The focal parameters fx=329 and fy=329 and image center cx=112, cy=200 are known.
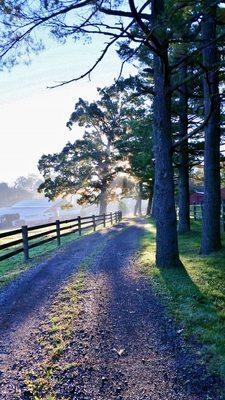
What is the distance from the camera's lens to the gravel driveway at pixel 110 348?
3535 mm

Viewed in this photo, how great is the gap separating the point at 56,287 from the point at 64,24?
5.95 meters

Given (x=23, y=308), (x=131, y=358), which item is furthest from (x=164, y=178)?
(x=131, y=358)

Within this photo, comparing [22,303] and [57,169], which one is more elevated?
[57,169]

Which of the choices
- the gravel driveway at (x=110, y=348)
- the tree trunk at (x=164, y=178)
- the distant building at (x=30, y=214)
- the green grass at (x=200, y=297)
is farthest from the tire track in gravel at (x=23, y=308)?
the distant building at (x=30, y=214)

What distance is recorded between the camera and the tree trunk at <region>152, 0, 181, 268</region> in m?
8.70

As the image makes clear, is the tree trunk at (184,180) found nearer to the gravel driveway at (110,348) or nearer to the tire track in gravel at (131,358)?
the gravel driveway at (110,348)

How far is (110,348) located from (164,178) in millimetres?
5219

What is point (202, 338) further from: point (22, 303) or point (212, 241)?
point (212, 241)

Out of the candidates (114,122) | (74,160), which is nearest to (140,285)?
(74,160)

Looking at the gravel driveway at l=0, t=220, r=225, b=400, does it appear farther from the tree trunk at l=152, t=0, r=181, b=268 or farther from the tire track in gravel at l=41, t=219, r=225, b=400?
the tree trunk at l=152, t=0, r=181, b=268

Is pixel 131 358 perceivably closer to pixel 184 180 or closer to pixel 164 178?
pixel 164 178

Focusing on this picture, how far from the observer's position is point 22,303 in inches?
252

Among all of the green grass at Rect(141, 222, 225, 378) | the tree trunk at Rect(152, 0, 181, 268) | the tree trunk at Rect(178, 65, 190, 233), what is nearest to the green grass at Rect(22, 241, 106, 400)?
the green grass at Rect(141, 222, 225, 378)

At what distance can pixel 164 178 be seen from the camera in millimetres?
8758
